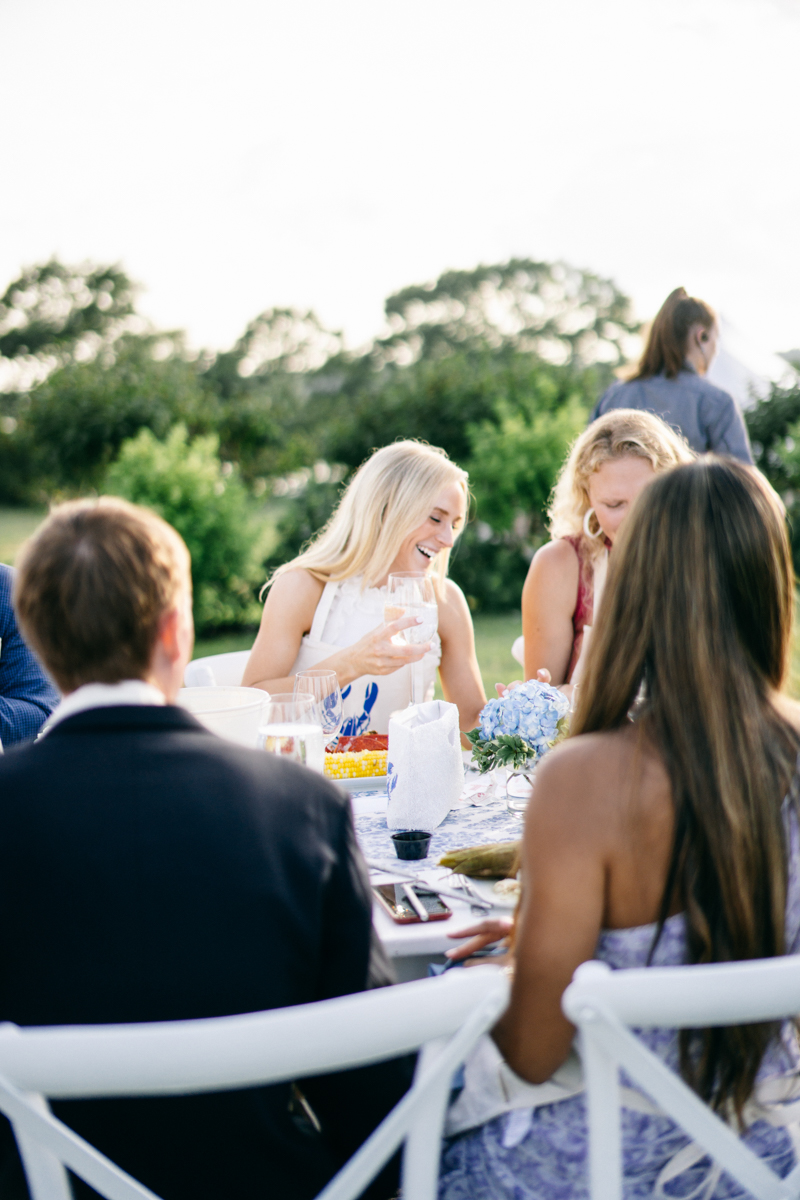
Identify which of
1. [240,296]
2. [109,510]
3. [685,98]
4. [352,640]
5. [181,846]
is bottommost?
[352,640]

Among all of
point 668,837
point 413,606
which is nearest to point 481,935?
point 668,837

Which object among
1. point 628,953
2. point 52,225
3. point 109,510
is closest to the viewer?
point 109,510

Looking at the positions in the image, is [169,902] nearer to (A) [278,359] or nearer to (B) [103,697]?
(B) [103,697]

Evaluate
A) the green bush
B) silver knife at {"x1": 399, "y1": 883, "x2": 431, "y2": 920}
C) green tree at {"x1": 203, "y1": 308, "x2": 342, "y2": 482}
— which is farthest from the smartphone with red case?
green tree at {"x1": 203, "y1": 308, "x2": 342, "y2": 482}

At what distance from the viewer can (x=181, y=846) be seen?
111cm

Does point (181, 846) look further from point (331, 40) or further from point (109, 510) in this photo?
point (331, 40)

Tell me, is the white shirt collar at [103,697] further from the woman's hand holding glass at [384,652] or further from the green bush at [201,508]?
the green bush at [201,508]

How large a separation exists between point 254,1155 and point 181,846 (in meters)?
0.44

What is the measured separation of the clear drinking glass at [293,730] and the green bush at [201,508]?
340 inches

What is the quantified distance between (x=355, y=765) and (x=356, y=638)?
99 centimetres

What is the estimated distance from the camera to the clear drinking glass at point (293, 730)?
1.92 m

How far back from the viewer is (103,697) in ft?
3.87

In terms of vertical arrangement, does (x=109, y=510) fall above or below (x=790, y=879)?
above

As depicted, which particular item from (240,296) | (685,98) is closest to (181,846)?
(685,98)
